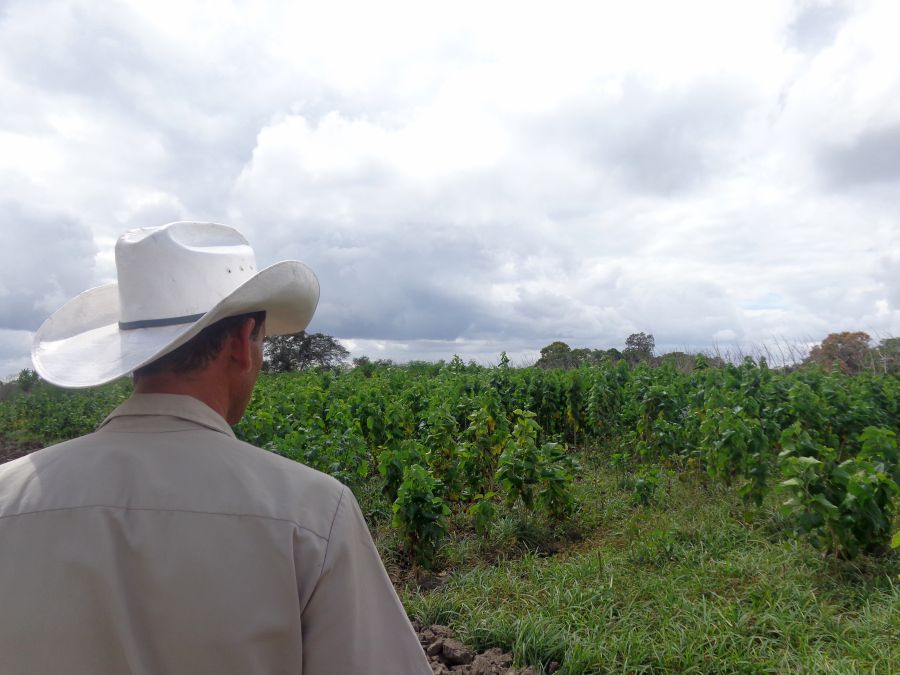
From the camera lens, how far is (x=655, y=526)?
601 centimetres

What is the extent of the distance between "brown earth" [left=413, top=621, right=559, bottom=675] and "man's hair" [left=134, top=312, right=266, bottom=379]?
8.80ft

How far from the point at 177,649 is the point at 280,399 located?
11.0 meters

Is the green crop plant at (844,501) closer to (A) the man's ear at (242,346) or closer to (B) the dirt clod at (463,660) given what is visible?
(B) the dirt clod at (463,660)

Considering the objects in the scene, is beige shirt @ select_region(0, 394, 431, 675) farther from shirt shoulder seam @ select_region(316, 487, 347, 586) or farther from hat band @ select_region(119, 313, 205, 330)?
hat band @ select_region(119, 313, 205, 330)

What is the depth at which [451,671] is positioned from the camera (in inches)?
145

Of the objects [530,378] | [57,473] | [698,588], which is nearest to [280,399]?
[530,378]

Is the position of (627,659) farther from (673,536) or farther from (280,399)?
(280,399)

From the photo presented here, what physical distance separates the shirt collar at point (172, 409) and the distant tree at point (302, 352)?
33526 mm

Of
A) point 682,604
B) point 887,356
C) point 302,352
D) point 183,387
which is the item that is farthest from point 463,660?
point 302,352

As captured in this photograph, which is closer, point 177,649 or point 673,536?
point 177,649

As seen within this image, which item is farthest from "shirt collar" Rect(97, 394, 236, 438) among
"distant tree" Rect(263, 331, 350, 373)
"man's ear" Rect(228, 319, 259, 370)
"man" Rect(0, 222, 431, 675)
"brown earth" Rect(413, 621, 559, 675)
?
"distant tree" Rect(263, 331, 350, 373)

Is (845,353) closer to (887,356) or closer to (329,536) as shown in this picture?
(887,356)

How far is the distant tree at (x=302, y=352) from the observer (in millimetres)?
35781

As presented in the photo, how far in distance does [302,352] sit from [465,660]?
36.1m
